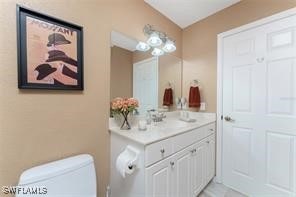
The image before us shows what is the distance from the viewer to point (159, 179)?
1254mm

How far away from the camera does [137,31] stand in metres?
1.81

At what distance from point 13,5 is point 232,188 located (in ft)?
9.12

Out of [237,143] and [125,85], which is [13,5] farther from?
[237,143]

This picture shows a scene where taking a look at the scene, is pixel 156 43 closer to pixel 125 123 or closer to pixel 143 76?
pixel 143 76

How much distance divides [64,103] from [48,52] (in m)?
0.38

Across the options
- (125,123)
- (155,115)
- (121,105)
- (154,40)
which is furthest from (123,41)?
(155,115)

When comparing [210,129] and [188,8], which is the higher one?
[188,8]

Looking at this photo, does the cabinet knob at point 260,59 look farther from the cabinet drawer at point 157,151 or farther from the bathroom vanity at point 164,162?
→ the cabinet drawer at point 157,151

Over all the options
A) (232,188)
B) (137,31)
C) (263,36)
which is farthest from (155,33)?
(232,188)

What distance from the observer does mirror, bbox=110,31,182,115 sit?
1.65 meters

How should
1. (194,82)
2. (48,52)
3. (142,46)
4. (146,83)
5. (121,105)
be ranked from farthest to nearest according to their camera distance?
1. (194,82)
2. (146,83)
3. (142,46)
4. (121,105)
5. (48,52)

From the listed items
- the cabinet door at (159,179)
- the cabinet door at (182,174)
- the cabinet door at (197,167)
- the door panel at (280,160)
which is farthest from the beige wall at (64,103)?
the door panel at (280,160)

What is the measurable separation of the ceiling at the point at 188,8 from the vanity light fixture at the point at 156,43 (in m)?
0.30

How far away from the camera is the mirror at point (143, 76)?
5.41 ft
